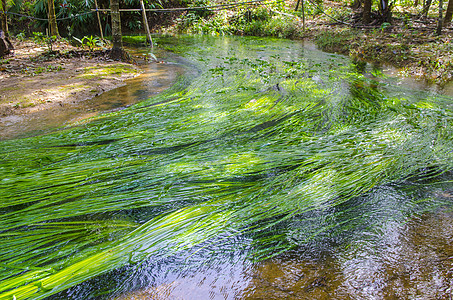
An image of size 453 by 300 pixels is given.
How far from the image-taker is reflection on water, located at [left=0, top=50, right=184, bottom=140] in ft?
8.72

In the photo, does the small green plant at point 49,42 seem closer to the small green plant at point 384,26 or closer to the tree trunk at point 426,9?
the small green plant at point 384,26

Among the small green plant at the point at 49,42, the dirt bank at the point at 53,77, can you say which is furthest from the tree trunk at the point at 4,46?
the small green plant at the point at 49,42

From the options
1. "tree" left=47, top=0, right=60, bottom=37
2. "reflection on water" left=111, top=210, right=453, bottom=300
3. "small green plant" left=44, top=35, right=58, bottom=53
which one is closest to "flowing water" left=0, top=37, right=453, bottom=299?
"reflection on water" left=111, top=210, right=453, bottom=300

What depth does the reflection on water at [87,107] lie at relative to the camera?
2.66 metres

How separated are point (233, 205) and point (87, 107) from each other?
2.56m

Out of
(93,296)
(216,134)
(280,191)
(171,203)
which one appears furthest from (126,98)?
(93,296)

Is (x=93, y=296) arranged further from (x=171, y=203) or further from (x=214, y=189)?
(x=214, y=189)

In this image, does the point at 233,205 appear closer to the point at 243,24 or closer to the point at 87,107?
the point at 87,107

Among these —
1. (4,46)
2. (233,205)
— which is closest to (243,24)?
(4,46)

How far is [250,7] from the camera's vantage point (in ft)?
37.3

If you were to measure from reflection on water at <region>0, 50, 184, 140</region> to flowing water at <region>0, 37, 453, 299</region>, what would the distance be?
1.10ft

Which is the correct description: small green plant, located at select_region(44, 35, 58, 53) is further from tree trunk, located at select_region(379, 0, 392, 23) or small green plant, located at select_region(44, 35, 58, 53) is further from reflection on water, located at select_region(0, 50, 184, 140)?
tree trunk, located at select_region(379, 0, 392, 23)

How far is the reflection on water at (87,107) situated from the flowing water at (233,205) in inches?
13.2

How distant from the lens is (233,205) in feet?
5.50
